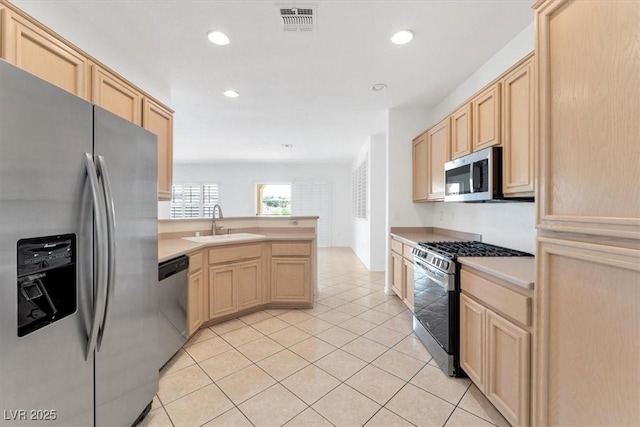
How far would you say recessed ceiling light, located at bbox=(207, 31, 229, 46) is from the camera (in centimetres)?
213

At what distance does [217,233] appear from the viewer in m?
3.50

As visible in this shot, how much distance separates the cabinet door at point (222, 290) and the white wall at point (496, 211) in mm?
2691

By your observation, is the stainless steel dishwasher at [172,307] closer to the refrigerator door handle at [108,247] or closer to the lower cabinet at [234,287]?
the lower cabinet at [234,287]

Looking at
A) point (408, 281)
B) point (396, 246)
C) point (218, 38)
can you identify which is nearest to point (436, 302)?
point (408, 281)

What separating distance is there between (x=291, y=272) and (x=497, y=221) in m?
2.28

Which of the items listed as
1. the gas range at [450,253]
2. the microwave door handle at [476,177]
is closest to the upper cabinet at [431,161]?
the microwave door handle at [476,177]

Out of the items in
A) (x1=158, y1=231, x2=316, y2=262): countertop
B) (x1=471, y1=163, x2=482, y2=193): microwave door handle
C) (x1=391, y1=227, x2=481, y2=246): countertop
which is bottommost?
(x1=158, y1=231, x2=316, y2=262): countertop

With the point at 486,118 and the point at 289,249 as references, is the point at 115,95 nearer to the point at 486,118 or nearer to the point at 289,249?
the point at 289,249

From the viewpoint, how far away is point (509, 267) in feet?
5.33

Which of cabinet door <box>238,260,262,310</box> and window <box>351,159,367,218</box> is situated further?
window <box>351,159,367,218</box>

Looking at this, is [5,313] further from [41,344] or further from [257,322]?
[257,322]

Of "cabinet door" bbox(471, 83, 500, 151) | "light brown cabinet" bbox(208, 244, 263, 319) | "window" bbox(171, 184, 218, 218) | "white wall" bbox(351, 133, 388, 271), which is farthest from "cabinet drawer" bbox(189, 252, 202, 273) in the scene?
"window" bbox(171, 184, 218, 218)

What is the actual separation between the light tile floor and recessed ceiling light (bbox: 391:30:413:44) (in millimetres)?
2676

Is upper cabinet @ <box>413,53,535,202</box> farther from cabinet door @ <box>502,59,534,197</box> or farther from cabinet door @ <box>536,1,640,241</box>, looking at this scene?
cabinet door @ <box>536,1,640,241</box>
